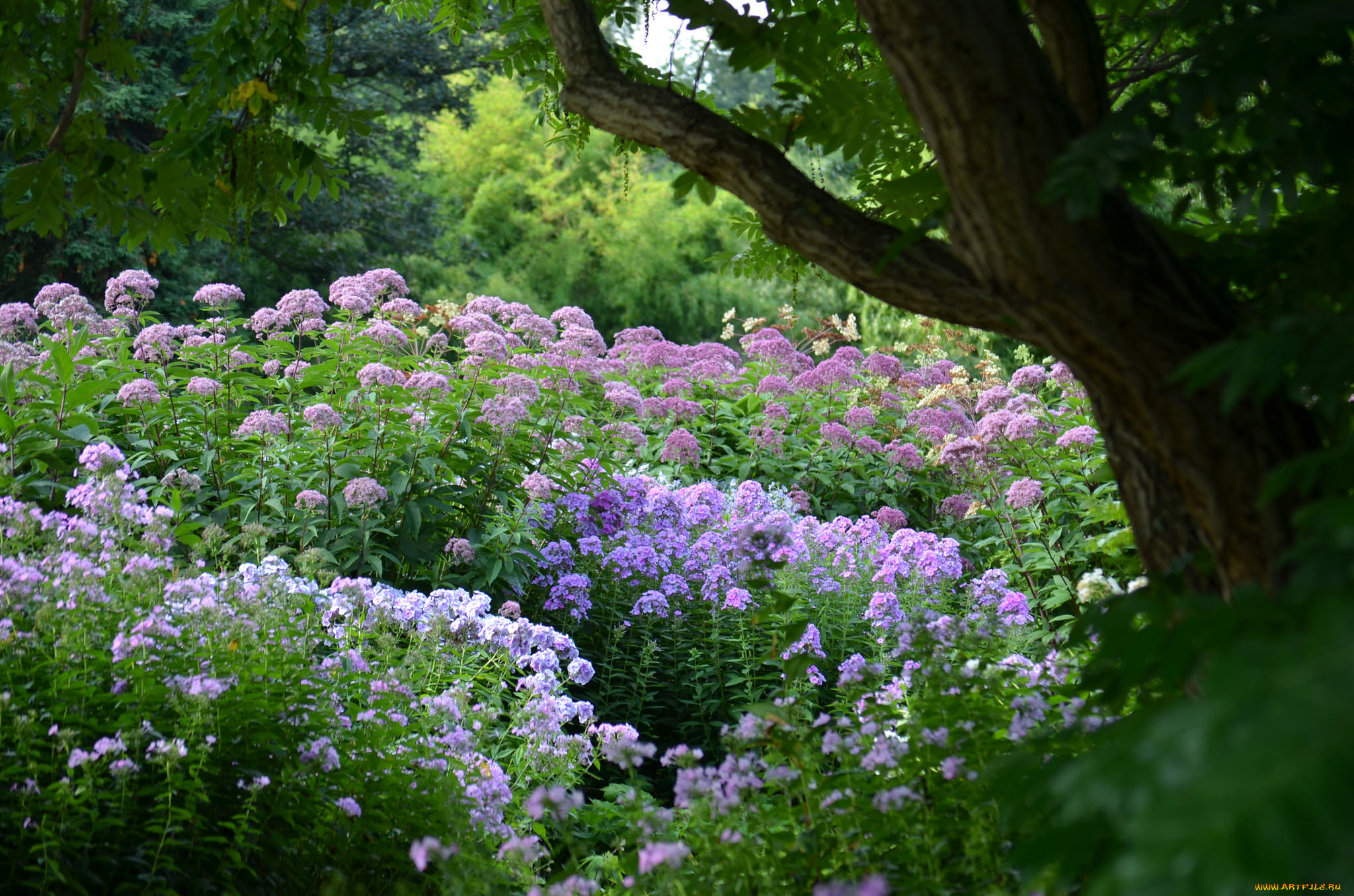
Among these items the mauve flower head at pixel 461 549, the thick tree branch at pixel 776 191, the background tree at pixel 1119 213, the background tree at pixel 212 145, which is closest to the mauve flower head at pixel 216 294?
the background tree at pixel 212 145

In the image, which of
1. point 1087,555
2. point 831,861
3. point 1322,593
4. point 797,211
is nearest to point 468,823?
point 831,861

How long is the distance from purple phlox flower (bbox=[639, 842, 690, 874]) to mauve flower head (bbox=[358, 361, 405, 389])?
9.88ft

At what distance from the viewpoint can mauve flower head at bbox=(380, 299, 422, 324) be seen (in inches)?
210

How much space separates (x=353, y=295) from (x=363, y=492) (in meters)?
1.69

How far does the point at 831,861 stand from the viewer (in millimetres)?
1981

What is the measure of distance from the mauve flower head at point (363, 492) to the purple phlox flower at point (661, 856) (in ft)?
8.05

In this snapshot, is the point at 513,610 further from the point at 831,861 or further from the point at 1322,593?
the point at 1322,593

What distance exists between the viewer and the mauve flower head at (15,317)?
5.22 m

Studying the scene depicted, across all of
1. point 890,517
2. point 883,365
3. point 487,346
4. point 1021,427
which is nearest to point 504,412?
point 487,346

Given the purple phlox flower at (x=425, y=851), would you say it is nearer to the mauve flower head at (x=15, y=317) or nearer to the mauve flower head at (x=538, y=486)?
the mauve flower head at (x=538, y=486)

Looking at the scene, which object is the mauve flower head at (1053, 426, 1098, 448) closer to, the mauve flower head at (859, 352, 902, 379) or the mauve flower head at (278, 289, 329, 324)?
the mauve flower head at (859, 352, 902, 379)

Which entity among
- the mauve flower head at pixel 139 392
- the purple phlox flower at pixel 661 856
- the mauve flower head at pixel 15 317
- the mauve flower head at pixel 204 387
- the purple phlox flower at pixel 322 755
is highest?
the mauve flower head at pixel 15 317

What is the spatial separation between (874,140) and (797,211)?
0.54 metres

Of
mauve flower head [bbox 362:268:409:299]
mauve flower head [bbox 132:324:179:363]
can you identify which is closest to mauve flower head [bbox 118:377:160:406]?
mauve flower head [bbox 132:324:179:363]
